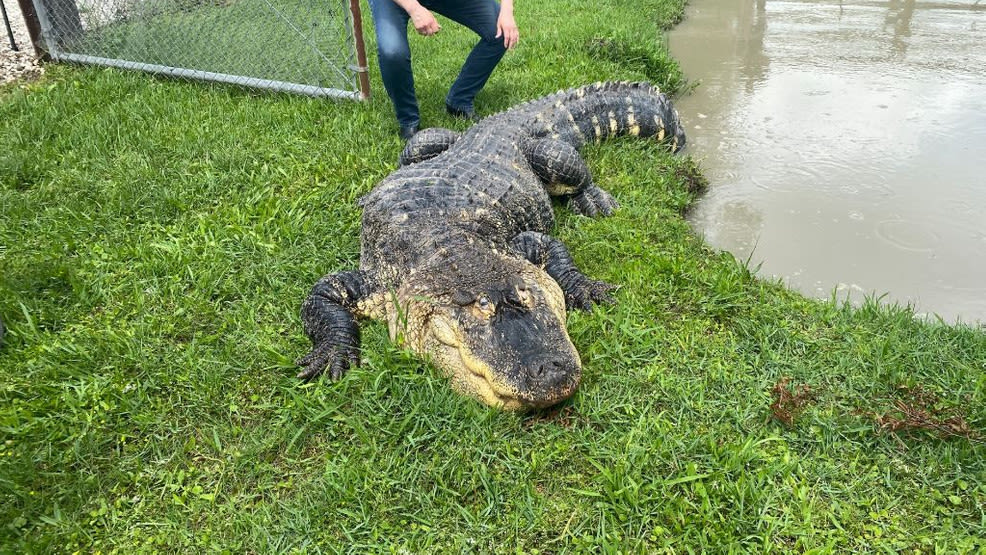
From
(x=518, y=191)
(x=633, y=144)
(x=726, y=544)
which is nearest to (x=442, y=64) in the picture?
(x=633, y=144)

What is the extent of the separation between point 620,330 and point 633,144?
7.66 feet

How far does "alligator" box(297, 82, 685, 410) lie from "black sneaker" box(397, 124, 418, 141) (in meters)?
0.51

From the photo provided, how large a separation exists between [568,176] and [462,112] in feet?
5.46

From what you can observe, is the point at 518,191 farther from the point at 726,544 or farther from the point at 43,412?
the point at 43,412

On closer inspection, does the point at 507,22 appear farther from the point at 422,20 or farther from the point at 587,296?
the point at 587,296

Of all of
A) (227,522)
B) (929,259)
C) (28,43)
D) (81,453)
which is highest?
(28,43)

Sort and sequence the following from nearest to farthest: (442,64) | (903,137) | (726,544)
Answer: (726,544), (903,137), (442,64)

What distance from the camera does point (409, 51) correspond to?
4.82 meters

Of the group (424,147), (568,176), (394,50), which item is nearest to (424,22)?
(394,50)

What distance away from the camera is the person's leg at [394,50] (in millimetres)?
4691

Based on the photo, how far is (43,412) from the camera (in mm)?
2539

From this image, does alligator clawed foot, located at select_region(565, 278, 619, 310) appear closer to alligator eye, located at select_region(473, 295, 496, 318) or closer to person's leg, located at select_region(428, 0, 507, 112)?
alligator eye, located at select_region(473, 295, 496, 318)

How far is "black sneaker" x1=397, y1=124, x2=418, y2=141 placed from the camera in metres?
4.99

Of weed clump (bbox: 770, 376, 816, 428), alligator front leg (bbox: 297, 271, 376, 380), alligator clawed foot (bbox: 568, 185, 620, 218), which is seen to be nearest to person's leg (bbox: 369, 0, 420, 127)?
alligator clawed foot (bbox: 568, 185, 620, 218)
